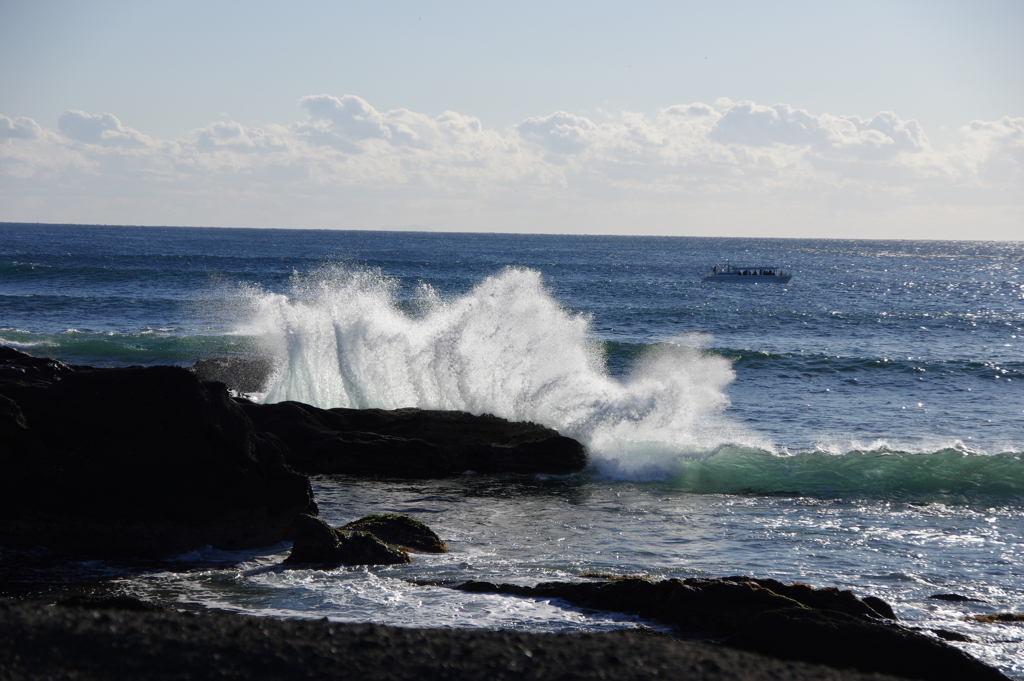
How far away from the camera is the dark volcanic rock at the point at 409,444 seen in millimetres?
13320

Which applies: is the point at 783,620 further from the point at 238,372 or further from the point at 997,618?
the point at 238,372

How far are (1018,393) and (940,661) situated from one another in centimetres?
1976

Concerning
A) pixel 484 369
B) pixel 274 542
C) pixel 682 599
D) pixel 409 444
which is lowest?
pixel 274 542

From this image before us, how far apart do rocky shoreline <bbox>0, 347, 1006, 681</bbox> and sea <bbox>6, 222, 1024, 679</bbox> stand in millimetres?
398

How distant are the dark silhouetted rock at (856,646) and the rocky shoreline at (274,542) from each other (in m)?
0.01

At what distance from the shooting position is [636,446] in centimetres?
1478

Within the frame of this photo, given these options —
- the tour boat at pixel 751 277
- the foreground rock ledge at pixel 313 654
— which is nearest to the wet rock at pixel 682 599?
the foreground rock ledge at pixel 313 654

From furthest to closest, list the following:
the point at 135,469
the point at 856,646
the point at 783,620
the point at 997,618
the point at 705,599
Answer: the point at 135,469 → the point at 997,618 → the point at 705,599 → the point at 783,620 → the point at 856,646

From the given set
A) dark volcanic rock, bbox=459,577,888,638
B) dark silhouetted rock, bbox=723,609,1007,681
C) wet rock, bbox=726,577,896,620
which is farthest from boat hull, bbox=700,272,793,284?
Answer: dark silhouetted rock, bbox=723,609,1007,681

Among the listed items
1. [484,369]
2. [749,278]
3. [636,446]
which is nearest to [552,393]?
[484,369]

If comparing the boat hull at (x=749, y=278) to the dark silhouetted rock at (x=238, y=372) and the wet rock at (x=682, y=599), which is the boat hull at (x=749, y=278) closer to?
the dark silhouetted rock at (x=238, y=372)

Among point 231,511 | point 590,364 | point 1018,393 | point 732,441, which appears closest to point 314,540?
point 231,511

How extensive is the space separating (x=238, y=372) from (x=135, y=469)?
12.5 m

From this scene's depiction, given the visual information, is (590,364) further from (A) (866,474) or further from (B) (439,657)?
(B) (439,657)
